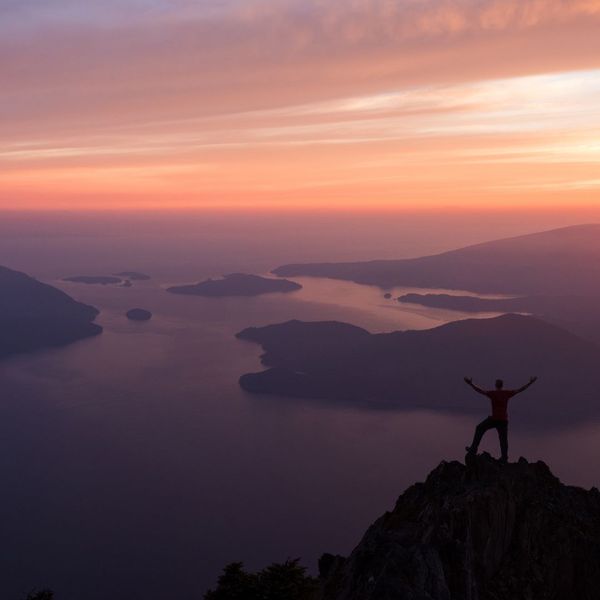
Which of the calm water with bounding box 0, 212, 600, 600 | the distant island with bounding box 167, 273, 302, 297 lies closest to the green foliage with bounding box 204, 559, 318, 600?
the calm water with bounding box 0, 212, 600, 600

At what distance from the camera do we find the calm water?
142 feet

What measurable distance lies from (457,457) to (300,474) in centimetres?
1408

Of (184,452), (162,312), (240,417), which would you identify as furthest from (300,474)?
(162,312)

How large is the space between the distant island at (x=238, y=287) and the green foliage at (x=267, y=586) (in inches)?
5818

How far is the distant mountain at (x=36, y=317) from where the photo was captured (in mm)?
114625

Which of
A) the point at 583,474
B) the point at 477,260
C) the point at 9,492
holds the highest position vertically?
the point at 477,260

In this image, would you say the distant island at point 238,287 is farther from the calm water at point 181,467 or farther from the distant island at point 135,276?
the calm water at point 181,467

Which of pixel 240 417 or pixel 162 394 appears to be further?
pixel 162 394

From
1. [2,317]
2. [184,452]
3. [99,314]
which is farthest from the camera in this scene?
[99,314]

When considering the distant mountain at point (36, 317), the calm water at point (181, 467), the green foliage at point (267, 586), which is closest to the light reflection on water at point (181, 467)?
the calm water at point (181, 467)

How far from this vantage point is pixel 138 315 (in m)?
131

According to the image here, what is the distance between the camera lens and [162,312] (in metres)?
139

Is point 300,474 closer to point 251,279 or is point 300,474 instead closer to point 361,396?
point 361,396

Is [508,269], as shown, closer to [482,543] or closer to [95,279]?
[95,279]
